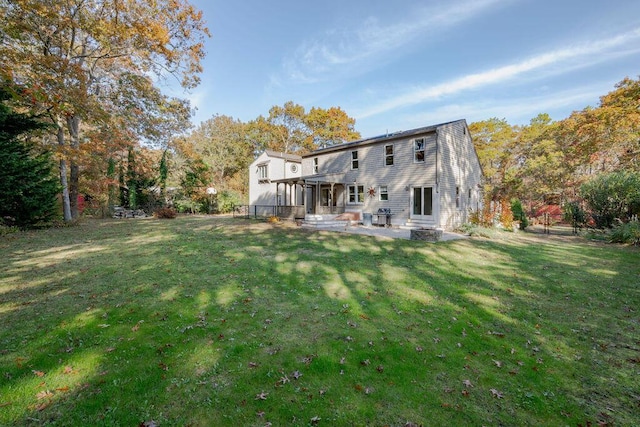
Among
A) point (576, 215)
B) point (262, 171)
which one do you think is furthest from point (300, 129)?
point (576, 215)

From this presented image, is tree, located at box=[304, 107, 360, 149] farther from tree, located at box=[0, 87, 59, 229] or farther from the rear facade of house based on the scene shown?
tree, located at box=[0, 87, 59, 229]

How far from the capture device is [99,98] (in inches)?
706

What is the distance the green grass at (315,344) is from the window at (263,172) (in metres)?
17.7

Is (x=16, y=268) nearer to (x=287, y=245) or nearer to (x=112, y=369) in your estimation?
(x=112, y=369)

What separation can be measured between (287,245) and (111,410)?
8.19 meters

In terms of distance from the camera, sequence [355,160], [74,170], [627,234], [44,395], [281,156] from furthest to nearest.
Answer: [281,156] → [355,160] → [74,170] → [627,234] → [44,395]

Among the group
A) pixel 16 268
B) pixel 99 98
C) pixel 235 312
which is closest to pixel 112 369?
pixel 235 312

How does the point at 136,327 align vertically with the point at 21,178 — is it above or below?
below

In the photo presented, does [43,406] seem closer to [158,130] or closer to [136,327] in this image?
[136,327]

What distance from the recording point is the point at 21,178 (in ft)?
42.9

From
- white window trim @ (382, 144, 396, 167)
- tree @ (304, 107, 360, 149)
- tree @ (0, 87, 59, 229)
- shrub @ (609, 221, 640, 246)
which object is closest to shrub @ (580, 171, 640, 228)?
shrub @ (609, 221, 640, 246)

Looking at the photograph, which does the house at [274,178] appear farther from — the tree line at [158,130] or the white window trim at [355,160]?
the tree line at [158,130]

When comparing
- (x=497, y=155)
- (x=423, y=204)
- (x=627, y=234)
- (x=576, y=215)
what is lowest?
(x=627, y=234)

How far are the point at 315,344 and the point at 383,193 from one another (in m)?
15.7
